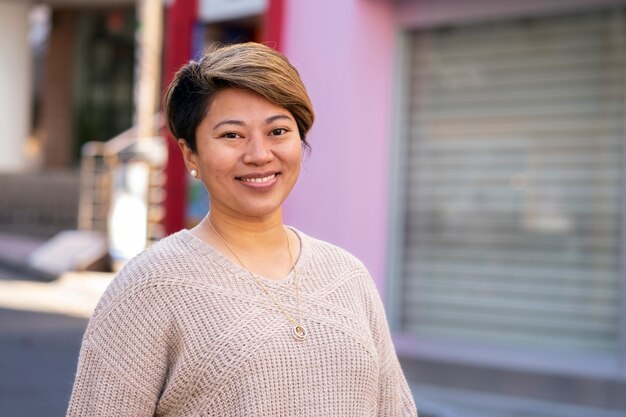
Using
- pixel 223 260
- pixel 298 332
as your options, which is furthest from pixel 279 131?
pixel 298 332

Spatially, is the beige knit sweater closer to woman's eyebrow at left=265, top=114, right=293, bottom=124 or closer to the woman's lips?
the woman's lips

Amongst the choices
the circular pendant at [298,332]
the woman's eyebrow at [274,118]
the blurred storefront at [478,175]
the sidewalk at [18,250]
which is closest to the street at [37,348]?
the sidewalk at [18,250]

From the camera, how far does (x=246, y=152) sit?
2150 mm

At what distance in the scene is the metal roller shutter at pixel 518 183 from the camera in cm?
754

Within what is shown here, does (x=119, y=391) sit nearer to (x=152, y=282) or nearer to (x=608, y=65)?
(x=152, y=282)

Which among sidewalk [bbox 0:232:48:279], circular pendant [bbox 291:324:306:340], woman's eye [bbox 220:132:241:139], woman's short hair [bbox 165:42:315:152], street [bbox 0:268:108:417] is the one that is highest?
woman's short hair [bbox 165:42:315:152]

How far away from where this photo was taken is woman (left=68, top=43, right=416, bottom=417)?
6.89 feet

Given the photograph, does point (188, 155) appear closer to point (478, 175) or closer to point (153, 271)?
point (153, 271)

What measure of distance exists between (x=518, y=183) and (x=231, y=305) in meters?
6.08

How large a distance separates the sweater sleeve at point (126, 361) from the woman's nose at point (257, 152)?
13.2 inches

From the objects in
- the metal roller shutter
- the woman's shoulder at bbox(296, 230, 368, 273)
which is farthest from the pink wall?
the woman's shoulder at bbox(296, 230, 368, 273)

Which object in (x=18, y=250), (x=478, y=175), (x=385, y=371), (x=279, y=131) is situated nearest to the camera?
(x=279, y=131)

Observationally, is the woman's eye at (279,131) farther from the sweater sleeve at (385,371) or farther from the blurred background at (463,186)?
the blurred background at (463,186)

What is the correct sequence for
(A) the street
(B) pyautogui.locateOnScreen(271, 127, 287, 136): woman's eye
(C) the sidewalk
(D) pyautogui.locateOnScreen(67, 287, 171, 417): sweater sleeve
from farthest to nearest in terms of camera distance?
(C) the sidewalk < (A) the street < (B) pyautogui.locateOnScreen(271, 127, 287, 136): woman's eye < (D) pyautogui.locateOnScreen(67, 287, 171, 417): sweater sleeve
